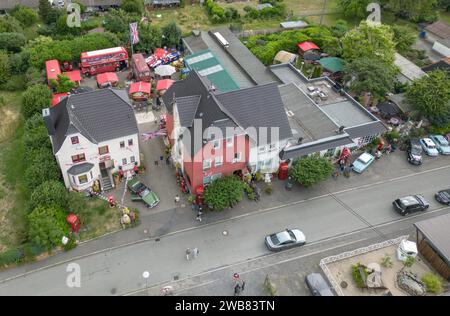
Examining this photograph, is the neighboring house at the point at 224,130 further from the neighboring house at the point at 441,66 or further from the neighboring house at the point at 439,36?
the neighboring house at the point at 439,36

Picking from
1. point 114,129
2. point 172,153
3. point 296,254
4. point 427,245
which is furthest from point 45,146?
point 427,245

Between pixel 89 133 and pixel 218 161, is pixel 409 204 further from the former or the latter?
pixel 89 133

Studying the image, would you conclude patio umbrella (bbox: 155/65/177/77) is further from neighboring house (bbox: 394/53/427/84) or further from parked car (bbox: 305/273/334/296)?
parked car (bbox: 305/273/334/296)

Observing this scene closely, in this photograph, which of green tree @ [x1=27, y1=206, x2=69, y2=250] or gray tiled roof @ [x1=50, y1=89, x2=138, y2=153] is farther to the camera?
gray tiled roof @ [x1=50, y1=89, x2=138, y2=153]

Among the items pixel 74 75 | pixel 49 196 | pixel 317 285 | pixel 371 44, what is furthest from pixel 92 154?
pixel 371 44

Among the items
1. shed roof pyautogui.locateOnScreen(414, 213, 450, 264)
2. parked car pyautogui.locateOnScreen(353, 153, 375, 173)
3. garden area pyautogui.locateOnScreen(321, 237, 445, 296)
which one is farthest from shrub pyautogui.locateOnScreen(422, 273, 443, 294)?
parked car pyautogui.locateOnScreen(353, 153, 375, 173)

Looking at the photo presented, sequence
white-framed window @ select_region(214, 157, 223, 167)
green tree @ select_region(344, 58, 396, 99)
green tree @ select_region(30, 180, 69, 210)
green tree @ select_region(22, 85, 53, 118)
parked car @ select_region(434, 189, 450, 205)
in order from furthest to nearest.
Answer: green tree @ select_region(344, 58, 396, 99)
green tree @ select_region(22, 85, 53, 118)
parked car @ select_region(434, 189, 450, 205)
white-framed window @ select_region(214, 157, 223, 167)
green tree @ select_region(30, 180, 69, 210)
